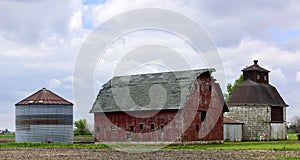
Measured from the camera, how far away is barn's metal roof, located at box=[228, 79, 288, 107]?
70.6 m

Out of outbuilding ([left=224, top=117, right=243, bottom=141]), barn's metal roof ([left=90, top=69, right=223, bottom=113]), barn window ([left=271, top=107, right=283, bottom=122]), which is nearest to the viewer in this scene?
barn's metal roof ([left=90, top=69, right=223, bottom=113])

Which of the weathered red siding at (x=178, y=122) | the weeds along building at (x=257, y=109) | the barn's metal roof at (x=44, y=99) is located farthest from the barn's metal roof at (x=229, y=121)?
the barn's metal roof at (x=44, y=99)

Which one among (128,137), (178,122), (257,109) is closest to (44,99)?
(128,137)

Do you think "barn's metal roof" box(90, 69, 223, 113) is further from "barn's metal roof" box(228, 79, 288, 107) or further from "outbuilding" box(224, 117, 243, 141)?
"barn's metal roof" box(228, 79, 288, 107)

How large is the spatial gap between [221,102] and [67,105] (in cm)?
1702

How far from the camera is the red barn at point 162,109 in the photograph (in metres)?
52.9

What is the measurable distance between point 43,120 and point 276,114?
32.1m

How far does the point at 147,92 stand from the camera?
184 ft

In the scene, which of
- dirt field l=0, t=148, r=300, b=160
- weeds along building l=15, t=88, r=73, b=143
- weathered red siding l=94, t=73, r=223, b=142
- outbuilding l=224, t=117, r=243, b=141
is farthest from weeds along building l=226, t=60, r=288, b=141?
dirt field l=0, t=148, r=300, b=160

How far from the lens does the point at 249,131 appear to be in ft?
227

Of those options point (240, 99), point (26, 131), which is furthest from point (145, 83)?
point (240, 99)

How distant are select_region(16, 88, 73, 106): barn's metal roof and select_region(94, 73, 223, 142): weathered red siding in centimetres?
456

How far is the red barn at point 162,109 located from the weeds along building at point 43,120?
3.25 m

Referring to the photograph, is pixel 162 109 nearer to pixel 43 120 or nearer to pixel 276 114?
pixel 43 120
